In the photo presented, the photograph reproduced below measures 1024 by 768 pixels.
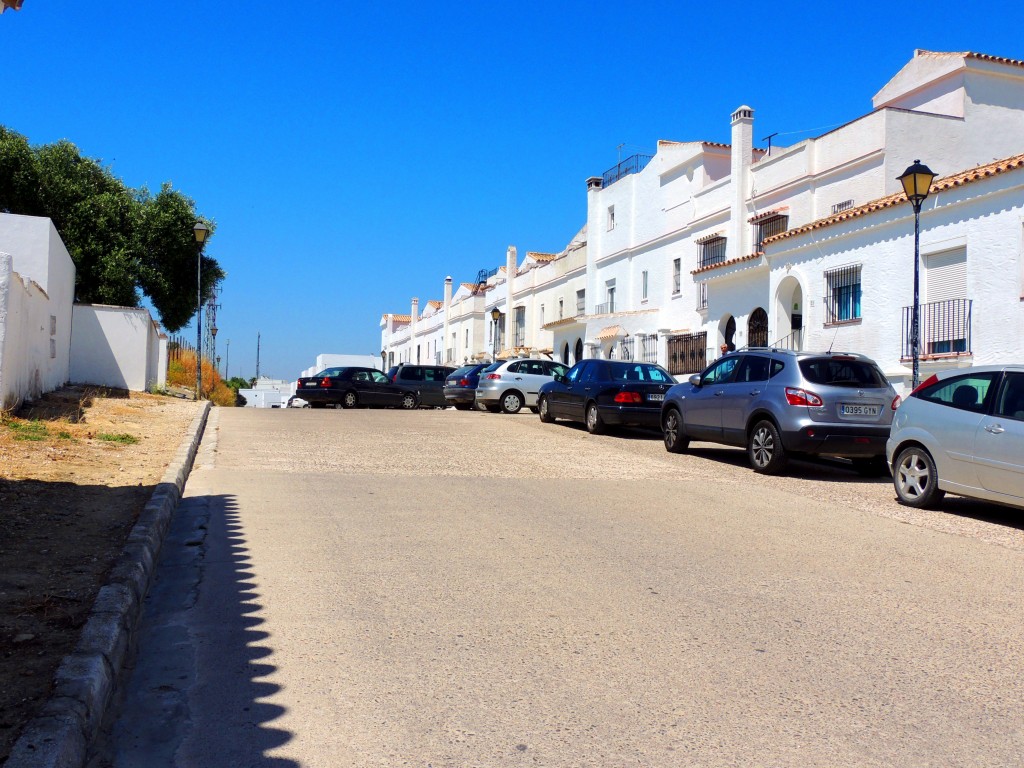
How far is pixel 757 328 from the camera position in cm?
2675

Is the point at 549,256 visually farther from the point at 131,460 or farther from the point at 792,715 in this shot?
the point at 792,715

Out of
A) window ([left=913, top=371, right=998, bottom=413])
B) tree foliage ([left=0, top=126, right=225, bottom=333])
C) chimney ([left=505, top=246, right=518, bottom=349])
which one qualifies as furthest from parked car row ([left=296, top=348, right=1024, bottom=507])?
chimney ([left=505, top=246, right=518, bottom=349])

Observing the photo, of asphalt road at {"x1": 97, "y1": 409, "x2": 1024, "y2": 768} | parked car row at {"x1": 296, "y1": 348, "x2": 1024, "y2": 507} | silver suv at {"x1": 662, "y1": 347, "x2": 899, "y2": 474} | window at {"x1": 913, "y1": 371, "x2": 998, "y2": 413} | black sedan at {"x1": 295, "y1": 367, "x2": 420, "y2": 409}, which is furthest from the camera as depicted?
black sedan at {"x1": 295, "y1": 367, "x2": 420, "y2": 409}

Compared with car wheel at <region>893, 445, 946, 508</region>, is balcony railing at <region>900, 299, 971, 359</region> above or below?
above

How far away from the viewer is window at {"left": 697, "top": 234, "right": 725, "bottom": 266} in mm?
29859

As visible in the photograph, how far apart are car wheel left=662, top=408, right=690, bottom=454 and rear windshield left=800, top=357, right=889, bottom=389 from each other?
287 cm

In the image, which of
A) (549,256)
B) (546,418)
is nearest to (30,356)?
(546,418)

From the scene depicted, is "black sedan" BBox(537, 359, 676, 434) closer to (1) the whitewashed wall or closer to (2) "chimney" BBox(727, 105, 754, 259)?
(1) the whitewashed wall

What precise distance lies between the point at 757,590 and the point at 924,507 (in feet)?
16.1

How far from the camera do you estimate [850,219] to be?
69.1 ft

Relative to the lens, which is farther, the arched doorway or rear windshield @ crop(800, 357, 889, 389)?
the arched doorway

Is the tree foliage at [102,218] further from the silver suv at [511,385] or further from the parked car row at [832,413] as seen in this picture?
the parked car row at [832,413]

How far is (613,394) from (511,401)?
7501mm

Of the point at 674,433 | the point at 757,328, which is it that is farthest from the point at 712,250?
the point at 674,433
